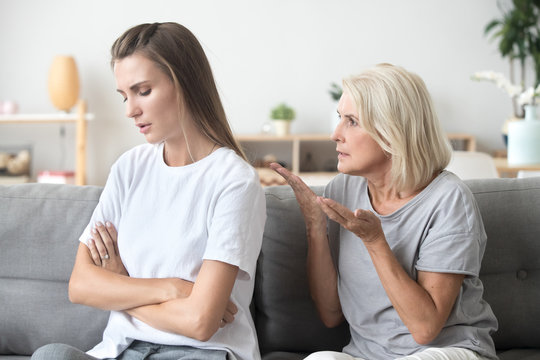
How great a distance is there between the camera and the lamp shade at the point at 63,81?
5223 mm

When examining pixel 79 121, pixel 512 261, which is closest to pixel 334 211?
pixel 512 261

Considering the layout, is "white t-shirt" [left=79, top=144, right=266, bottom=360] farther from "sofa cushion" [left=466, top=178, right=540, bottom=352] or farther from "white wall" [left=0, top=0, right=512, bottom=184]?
"white wall" [left=0, top=0, right=512, bottom=184]

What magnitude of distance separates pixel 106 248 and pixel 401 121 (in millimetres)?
732

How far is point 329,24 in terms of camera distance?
5656 millimetres

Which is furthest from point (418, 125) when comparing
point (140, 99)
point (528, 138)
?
point (528, 138)

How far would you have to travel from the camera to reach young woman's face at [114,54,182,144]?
55.3 inches

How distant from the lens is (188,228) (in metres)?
1.43

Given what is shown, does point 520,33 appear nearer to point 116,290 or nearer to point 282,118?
point 282,118

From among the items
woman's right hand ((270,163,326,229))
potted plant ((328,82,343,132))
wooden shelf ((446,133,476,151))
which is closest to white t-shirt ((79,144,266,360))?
woman's right hand ((270,163,326,229))

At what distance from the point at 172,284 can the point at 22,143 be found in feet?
15.6

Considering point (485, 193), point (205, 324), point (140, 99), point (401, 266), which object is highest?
point (140, 99)

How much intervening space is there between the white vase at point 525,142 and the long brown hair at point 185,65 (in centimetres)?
158

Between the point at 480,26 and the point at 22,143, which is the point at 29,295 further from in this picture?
the point at 480,26

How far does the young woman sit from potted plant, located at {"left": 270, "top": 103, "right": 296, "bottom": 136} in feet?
12.8
